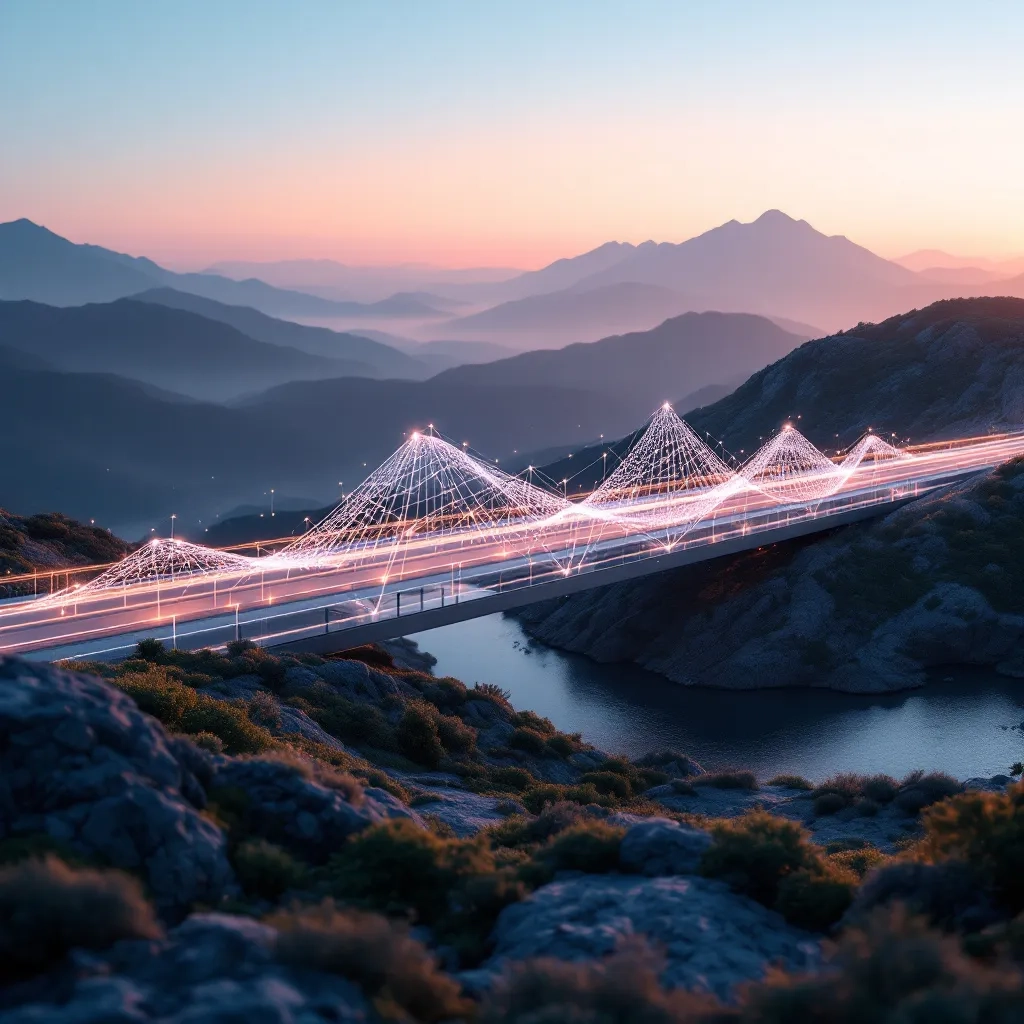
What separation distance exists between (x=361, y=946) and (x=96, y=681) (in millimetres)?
4647

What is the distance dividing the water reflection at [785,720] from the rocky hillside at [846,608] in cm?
161

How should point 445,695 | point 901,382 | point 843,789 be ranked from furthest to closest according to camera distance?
point 901,382, point 445,695, point 843,789

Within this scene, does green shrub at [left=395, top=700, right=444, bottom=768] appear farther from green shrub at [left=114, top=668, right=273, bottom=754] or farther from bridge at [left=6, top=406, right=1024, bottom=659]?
green shrub at [left=114, top=668, right=273, bottom=754]

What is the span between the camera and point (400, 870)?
34.9ft

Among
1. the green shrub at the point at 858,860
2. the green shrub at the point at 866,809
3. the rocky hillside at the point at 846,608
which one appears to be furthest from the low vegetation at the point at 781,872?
the rocky hillside at the point at 846,608

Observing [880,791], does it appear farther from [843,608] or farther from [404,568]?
[843,608]

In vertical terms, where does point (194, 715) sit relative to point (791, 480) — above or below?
below

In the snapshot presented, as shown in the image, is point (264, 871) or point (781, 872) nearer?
point (264, 871)

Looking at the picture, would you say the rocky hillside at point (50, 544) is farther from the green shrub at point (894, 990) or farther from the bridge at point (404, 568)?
the green shrub at point (894, 990)

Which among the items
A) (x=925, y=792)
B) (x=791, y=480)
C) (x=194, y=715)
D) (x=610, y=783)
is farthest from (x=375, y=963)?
(x=791, y=480)

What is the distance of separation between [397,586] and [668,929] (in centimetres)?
2814

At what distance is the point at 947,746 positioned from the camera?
4097 cm

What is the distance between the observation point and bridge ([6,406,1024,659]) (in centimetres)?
3097

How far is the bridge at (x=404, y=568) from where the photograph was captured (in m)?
31.0
